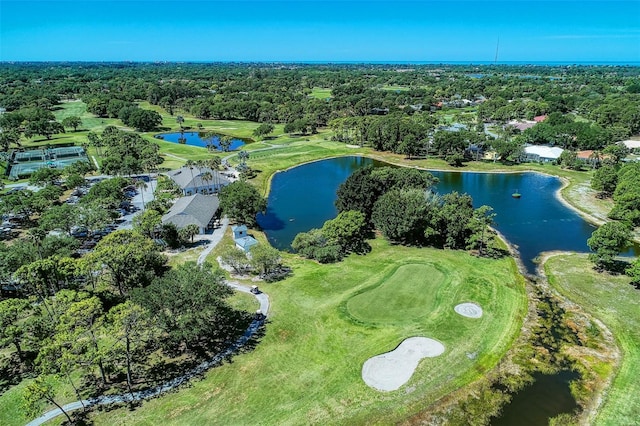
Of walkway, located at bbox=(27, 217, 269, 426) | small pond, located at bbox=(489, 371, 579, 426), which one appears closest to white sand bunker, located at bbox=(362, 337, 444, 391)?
small pond, located at bbox=(489, 371, 579, 426)

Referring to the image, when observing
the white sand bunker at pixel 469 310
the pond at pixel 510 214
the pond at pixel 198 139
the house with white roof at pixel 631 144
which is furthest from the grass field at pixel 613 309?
the pond at pixel 198 139

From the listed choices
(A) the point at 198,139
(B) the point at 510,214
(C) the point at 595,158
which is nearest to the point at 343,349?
(B) the point at 510,214

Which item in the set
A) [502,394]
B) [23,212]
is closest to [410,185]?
[502,394]

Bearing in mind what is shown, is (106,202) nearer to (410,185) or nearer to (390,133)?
(410,185)

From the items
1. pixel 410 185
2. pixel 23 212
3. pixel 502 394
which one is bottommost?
pixel 502 394

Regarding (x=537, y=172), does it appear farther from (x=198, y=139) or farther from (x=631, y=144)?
(x=198, y=139)

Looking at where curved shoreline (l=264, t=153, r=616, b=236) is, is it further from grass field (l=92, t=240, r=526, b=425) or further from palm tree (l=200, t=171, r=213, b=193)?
grass field (l=92, t=240, r=526, b=425)

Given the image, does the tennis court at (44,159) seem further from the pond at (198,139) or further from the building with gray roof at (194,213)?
the building with gray roof at (194,213)
